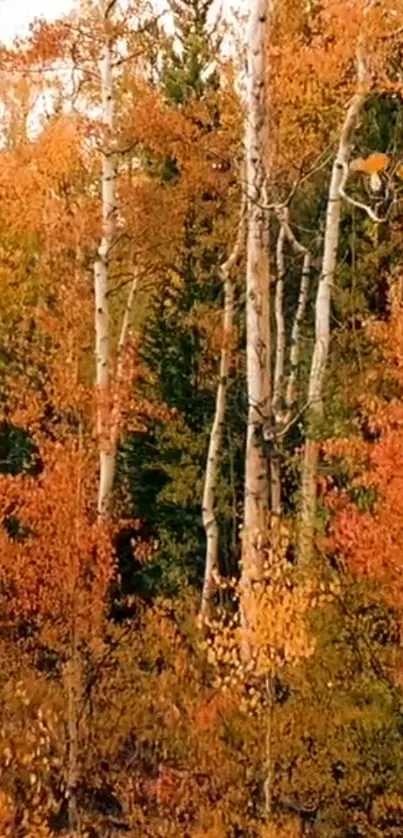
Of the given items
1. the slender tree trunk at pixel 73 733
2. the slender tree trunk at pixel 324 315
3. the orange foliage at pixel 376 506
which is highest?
the slender tree trunk at pixel 324 315

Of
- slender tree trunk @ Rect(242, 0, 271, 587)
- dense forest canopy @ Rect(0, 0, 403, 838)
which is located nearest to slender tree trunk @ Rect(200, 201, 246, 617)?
dense forest canopy @ Rect(0, 0, 403, 838)

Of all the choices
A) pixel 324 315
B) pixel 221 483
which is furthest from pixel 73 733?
pixel 221 483

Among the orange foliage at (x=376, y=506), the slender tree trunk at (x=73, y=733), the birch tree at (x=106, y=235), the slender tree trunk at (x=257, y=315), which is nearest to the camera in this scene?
the slender tree trunk at (x=257, y=315)

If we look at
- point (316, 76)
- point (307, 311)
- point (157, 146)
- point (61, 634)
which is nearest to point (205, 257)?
point (307, 311)

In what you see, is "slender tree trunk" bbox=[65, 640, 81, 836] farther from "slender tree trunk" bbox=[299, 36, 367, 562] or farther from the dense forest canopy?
"slender tree trunk" bbox=[299, 36, 367, 562]

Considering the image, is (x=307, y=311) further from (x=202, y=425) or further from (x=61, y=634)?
(x=61, y=634)

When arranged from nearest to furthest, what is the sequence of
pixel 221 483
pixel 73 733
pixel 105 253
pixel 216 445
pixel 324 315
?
pixel 73 733
pixel 324 315
pixel 105 253
pixel 216 445
pixel 221 483

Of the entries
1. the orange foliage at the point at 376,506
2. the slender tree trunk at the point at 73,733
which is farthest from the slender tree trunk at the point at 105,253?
the orange foliage at the point at 376,506

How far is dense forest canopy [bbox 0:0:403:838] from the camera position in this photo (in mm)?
10047

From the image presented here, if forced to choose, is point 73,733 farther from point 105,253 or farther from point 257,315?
point 105,253

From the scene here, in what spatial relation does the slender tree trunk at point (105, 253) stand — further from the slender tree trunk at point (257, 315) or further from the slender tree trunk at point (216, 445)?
the slender tree trunk at point (257, 315)

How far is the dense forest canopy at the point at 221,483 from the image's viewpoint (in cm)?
1005

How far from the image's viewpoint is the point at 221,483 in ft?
54.1

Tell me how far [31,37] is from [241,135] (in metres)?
3.79
